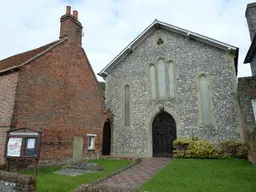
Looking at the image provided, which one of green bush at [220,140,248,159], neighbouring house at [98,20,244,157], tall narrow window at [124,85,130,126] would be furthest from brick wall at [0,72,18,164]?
green bush at [220,140,248,159]

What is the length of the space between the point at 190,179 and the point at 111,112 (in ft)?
33.7

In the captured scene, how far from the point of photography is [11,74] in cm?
988

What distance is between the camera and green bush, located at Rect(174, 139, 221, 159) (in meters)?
12.2

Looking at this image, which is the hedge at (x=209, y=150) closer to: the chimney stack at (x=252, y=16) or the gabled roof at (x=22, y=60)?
the chimney stack at (x=252, y=16)

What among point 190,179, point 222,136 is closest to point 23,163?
point 190,179

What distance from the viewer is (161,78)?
15.7 m

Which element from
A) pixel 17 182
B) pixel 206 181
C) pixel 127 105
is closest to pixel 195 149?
pixel 206 181

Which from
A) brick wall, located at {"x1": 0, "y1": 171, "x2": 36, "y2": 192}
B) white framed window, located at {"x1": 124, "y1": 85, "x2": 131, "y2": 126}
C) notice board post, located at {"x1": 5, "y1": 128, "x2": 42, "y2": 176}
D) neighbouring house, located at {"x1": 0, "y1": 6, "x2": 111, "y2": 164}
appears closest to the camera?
brick wall, located at {"x1": 0, "y1": 171, "x2": 36, "y2": 192}

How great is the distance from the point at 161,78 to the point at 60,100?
810cm

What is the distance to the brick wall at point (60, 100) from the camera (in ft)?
32.8

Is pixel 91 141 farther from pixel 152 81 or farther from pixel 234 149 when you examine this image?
pixel 234 149

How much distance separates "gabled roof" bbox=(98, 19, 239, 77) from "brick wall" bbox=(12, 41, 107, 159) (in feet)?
11.0

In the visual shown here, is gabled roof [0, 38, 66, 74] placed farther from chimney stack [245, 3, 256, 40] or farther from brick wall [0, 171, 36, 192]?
chimney stack [245, 3, 256, 40]

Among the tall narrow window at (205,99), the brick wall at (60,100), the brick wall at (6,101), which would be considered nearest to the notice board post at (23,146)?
the brick wall at (6,101)
